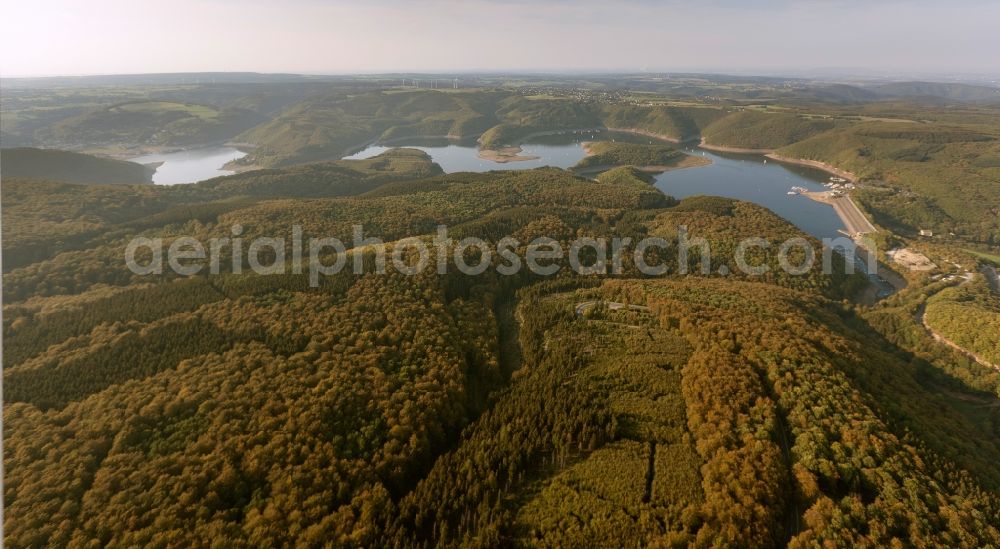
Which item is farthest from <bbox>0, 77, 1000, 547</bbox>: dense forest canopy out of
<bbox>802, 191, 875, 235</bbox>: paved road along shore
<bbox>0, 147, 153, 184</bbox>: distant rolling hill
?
<bbox>0, 147, 153, 184</bbox>: distant rolling hill

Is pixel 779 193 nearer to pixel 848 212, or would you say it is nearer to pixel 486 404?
pixel 848 212

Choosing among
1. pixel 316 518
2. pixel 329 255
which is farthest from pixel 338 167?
pixel 316 518

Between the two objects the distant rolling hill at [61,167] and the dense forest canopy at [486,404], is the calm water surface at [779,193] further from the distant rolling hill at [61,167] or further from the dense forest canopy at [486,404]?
the distant rolling hill at [61,167]

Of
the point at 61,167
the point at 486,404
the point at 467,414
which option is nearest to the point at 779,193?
the point at 486,404

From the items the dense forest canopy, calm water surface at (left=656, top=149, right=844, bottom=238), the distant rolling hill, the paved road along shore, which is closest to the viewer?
the dense forest canopy

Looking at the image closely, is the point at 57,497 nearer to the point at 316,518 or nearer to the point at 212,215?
the point at 316,518

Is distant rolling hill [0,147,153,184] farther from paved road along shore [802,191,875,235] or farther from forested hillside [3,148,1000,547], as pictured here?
paved road along shore [802,191,875,235]

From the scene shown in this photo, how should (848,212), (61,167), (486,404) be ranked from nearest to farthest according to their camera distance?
(486,404), (848,212), (61,167)
